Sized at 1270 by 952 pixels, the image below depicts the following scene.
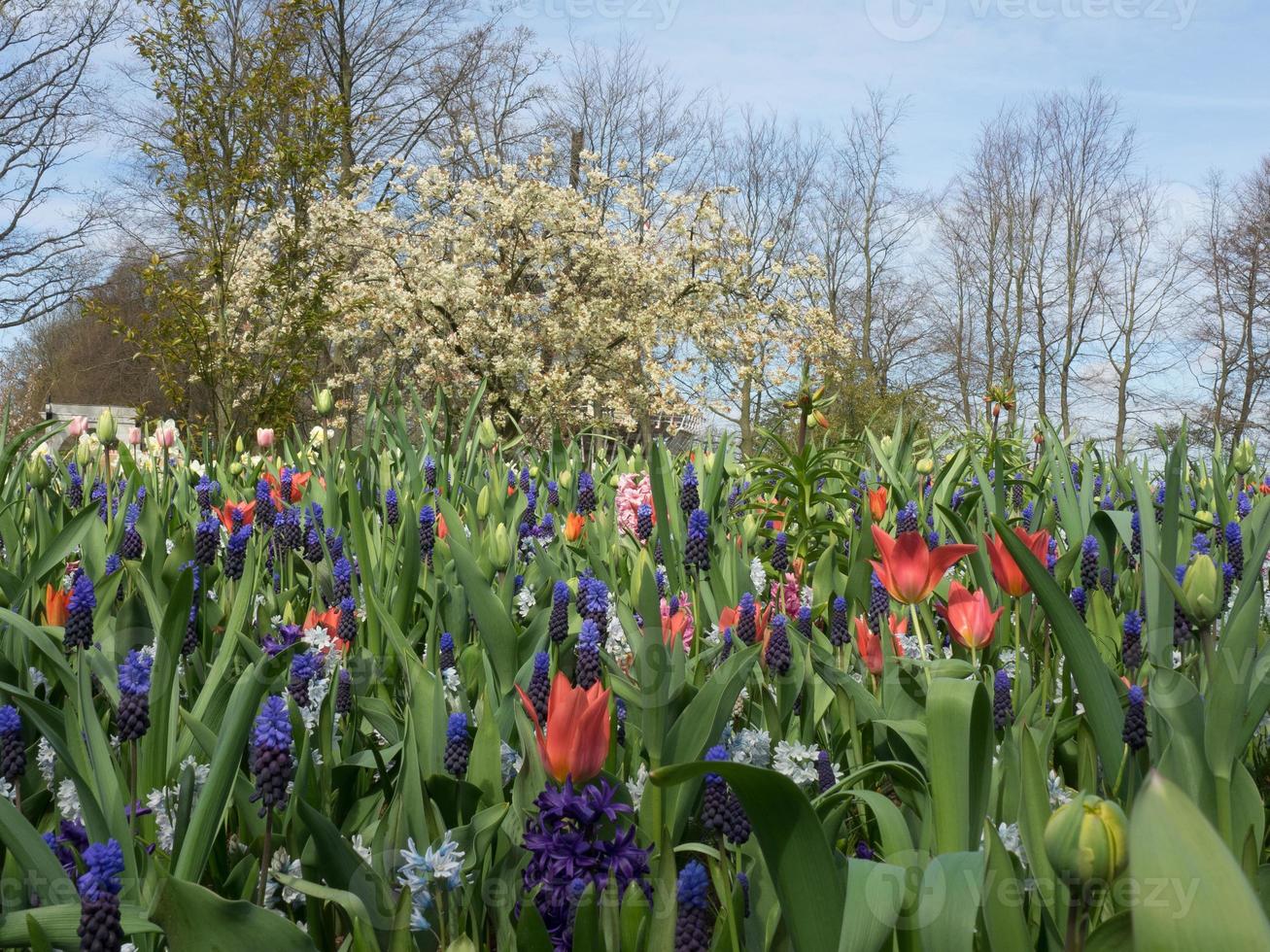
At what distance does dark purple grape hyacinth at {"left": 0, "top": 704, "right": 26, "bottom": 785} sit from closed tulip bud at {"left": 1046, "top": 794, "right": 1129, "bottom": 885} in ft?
3.19

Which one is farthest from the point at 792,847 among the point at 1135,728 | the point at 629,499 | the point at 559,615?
the point at 629,499

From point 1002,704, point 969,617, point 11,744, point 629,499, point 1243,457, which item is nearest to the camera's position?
point 11,744

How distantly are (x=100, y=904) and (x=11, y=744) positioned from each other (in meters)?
0.50

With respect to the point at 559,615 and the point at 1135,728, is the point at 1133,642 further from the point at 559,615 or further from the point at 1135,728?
the point at 559,615

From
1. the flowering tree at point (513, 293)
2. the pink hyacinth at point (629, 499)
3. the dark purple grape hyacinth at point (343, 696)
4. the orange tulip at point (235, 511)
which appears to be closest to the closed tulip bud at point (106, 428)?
the orange tulip at point (235, 511)

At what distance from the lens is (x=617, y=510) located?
302 cm

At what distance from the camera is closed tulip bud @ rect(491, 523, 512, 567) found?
1861 mm

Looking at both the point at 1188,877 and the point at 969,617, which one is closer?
the point at 1188,877

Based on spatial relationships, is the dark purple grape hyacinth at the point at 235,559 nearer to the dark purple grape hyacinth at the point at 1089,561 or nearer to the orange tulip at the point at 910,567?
the orange tulip at the point at 910,567

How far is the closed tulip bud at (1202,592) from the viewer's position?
1.08 m

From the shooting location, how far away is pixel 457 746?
1058mm

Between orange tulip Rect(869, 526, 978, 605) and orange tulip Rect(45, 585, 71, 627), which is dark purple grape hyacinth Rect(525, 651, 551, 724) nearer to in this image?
orange tulip Rect(869, 526, 978, 605)

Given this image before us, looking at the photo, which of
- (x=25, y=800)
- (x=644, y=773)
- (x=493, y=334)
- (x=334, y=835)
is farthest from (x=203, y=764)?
(x=493, y=334)

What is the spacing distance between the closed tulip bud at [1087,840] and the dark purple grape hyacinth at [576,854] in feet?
0.97
